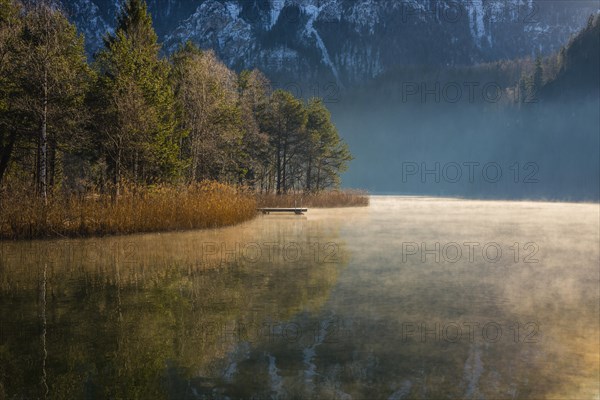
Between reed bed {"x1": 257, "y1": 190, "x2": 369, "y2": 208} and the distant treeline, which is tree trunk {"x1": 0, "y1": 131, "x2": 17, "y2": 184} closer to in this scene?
the distant treeline

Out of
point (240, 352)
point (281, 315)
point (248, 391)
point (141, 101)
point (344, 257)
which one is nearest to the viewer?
point (248, 391)

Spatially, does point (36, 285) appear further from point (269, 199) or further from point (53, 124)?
point (269, 199)

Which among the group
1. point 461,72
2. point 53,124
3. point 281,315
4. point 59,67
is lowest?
point 281,315

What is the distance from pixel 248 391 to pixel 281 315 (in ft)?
8.30

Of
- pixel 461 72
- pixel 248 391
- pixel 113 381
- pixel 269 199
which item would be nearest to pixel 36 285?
pixel 113 381

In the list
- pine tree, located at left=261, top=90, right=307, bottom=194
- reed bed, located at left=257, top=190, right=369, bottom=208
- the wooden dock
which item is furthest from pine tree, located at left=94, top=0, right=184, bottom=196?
pine tree, located at left=261, top=90, right=307, bottom=194

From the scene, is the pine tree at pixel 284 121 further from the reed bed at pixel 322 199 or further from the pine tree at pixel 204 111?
the pine tree at pixel 204 111

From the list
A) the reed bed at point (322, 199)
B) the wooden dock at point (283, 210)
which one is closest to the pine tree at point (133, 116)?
the wooden dock at point (283, 210)

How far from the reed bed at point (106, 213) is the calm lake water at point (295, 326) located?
359 centimetres

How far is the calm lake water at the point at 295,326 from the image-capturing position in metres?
4.18

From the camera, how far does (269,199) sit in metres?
38.2

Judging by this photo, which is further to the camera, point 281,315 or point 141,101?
point 141,101

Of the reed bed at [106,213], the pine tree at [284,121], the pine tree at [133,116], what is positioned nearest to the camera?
the reed bed at [106,213]

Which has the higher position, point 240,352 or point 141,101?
point 141,101
